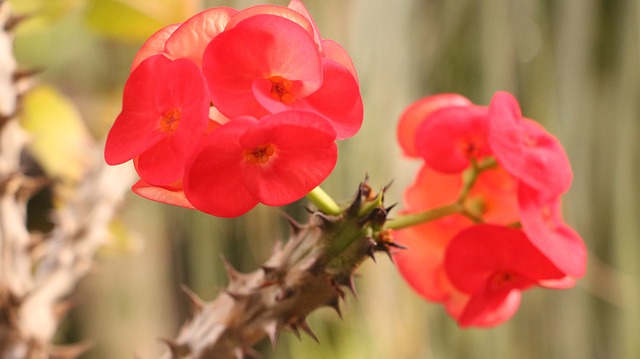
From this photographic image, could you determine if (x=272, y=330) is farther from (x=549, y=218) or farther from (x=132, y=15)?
(x=132, y=15)

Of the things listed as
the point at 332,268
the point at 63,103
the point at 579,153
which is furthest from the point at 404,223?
the point at 579,153

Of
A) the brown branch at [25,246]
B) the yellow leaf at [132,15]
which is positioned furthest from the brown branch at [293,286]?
the yellow leaf at [132,15]

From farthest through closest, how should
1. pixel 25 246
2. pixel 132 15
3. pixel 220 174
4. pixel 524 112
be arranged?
pixel 524 112 → pixel 132 15 → pixel 25 246 → pixel 220 174

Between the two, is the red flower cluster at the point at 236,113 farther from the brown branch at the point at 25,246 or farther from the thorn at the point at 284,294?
the brown branch at the point at 25,246

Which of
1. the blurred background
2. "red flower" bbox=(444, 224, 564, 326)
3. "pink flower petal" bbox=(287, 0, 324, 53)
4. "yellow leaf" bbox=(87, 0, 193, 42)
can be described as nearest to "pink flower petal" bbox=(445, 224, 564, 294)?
"red flower" bbox=(444, 224, 564, 326)

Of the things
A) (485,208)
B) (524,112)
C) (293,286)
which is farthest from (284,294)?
(524,112)
